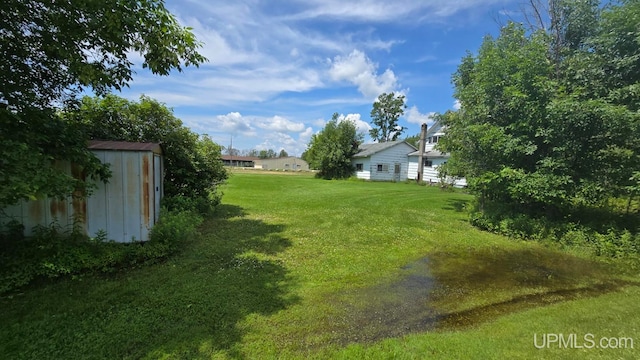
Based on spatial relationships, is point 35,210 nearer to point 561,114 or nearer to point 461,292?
point 461,292

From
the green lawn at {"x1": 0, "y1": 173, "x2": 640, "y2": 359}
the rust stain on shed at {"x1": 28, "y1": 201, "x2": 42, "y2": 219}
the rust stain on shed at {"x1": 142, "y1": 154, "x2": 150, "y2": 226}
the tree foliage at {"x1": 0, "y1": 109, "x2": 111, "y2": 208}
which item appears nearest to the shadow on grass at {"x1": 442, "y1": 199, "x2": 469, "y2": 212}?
the green lawn at {"x1": 0, "y1": 173, "x2": 640, "y2": 359}

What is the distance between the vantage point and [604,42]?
671 centimetres

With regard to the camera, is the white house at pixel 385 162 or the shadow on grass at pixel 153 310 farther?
the white house at pixel 385 162

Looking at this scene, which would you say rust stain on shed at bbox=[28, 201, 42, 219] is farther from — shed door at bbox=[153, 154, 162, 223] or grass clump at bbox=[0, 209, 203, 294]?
shed door at bbox=[153, 154, 162, 223]

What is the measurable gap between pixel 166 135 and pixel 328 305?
615 centimetres

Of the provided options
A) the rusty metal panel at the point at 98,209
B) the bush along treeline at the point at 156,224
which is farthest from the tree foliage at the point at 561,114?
the rusty metal panel at the point at 98,209

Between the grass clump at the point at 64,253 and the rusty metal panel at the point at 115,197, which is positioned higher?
the rusty metal panel at the point at 115,197

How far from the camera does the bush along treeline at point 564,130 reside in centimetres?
623

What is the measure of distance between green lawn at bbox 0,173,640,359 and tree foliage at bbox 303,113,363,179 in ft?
65.9

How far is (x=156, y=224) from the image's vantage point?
5.12 metres

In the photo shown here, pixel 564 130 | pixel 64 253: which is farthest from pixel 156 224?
pixel 564 130

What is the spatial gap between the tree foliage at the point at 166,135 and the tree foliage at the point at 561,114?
25.6ft

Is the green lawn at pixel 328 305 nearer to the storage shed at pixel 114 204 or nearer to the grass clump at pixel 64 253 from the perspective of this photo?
the grass clump at pixel 64 253

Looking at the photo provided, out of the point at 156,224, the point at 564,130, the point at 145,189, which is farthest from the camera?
the point at 564,130
